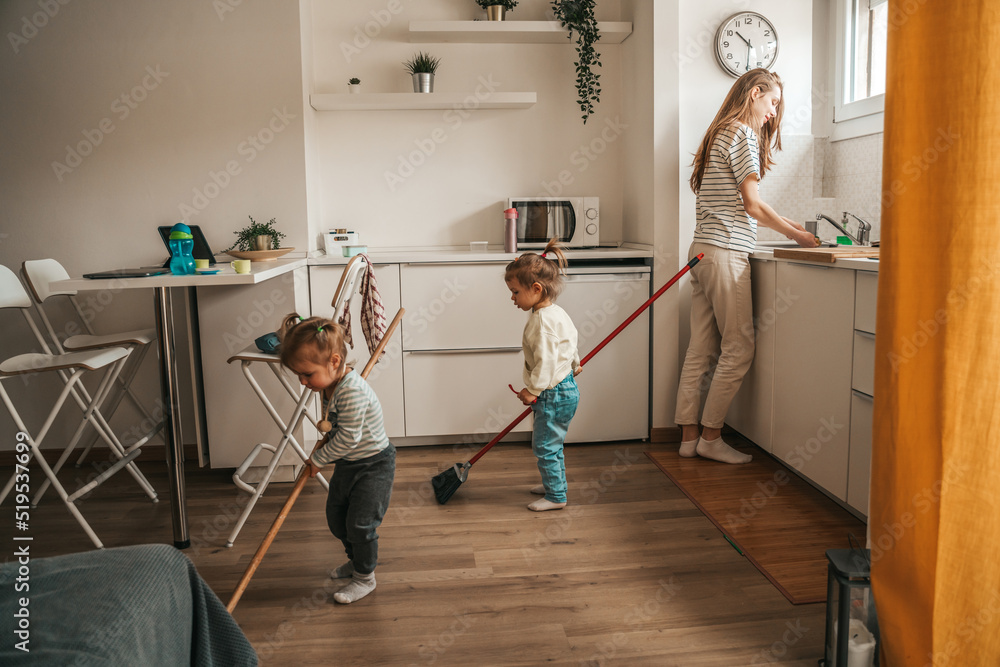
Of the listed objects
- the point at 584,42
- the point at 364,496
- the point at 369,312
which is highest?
the point at 584,42

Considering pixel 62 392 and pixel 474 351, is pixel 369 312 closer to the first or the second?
pixel 474 351

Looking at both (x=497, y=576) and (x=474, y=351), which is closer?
(x=497, y=576)

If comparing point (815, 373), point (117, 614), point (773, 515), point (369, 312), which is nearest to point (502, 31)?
point (369, 312)

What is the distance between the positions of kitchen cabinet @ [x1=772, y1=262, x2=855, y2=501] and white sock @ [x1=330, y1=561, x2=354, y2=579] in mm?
1603

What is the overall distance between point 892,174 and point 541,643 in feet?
4.36

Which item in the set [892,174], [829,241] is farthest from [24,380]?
[829,241]

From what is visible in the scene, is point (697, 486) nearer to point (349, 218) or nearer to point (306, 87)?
point (349, 218)

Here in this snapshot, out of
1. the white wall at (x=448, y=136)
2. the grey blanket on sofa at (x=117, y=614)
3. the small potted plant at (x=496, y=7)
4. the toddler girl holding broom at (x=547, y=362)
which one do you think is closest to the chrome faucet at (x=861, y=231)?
the white wall at (x=448, y=136)

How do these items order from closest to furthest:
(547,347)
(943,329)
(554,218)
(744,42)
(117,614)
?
(117,614)
(943,329)
(547,347)
(744,42)
(554,218)

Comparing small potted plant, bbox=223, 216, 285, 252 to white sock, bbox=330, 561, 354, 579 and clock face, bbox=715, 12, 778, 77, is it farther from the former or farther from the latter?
clock face, bbox=715, 12, 778, 77

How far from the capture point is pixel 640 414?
3.30m

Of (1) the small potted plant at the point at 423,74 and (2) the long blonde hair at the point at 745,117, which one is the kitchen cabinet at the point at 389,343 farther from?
(2) the long blonde hair at the point at 745,117

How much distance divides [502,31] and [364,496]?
2.41 m

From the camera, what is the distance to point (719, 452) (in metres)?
3.05
